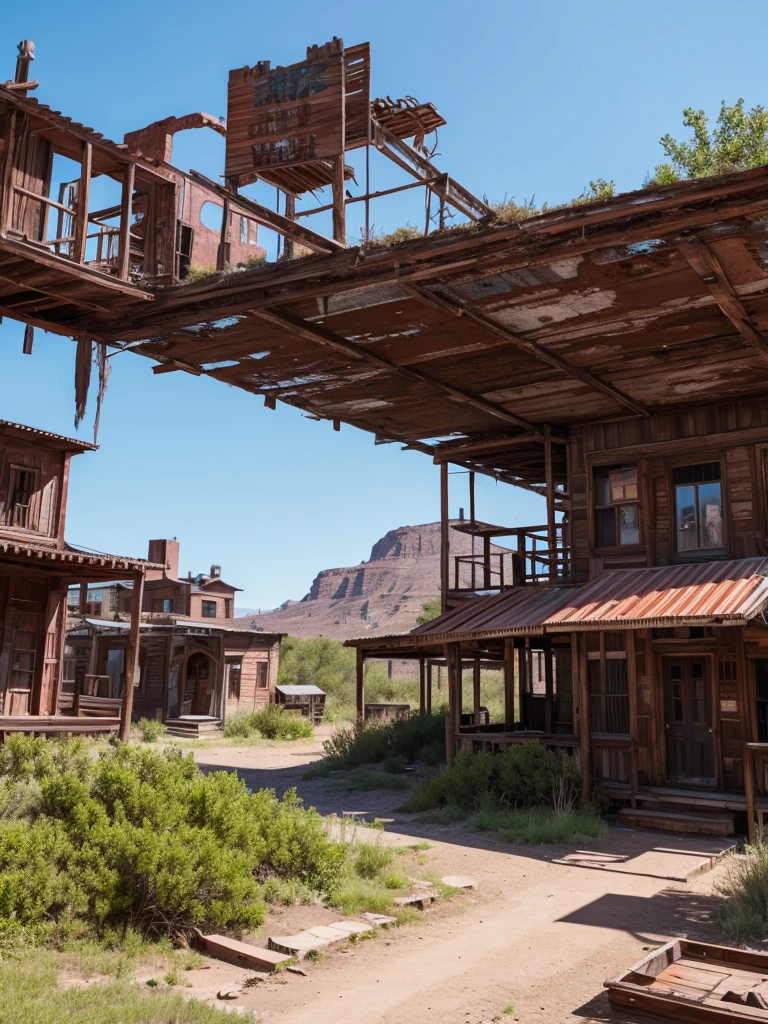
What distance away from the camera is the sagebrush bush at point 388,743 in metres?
22.5

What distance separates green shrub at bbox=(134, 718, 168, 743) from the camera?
29.2 m

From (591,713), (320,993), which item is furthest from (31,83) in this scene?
(591,713)

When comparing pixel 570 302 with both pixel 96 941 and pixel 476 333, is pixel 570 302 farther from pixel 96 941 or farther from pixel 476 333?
pixel 96 941

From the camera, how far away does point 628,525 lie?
17.8 metres

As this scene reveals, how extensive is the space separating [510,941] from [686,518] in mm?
10710

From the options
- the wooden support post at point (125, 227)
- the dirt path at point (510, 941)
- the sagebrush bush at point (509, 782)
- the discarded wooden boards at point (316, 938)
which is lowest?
the dirt path at point (510, 941)

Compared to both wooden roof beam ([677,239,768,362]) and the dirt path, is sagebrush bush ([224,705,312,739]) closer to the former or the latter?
the dirt path

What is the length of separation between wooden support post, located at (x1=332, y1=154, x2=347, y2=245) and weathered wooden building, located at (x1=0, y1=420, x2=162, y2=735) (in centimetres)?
1050

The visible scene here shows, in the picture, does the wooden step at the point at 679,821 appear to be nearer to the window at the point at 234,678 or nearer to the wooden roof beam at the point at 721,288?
the wooden roof beam at the point at 721,288

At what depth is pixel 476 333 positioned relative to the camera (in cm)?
1380

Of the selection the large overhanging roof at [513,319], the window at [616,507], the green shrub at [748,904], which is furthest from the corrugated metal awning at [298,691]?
the green shrub at [748,904]

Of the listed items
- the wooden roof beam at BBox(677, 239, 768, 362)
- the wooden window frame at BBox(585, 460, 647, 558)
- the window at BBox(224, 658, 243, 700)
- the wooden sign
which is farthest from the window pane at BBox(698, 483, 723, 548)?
the window at BBox(224, 658, 243, 700)

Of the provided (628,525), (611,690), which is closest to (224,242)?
(628,525)

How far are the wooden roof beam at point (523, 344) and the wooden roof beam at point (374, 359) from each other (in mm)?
2032
